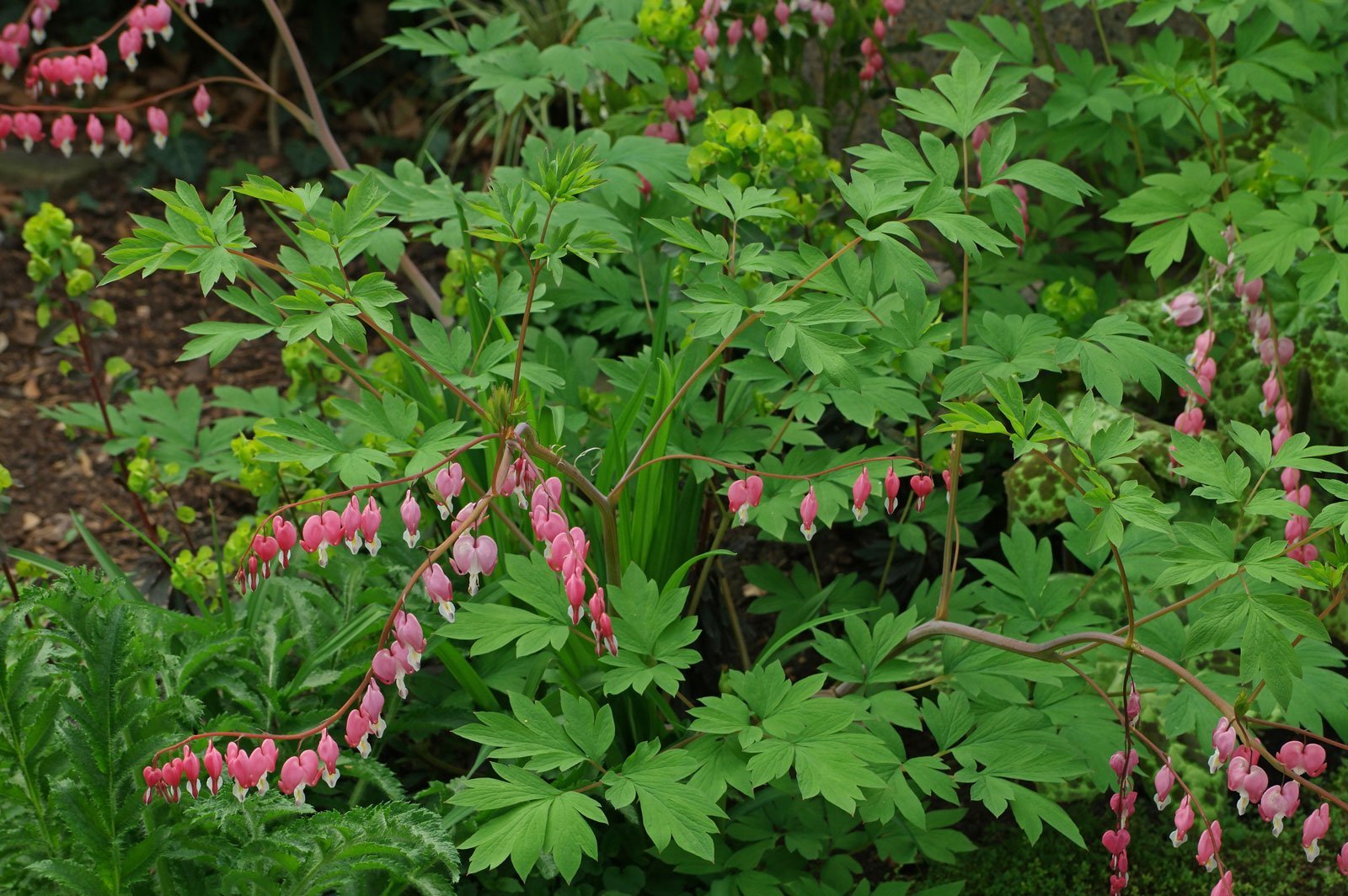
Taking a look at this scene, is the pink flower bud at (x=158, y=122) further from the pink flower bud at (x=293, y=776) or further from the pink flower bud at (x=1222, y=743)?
the pink flower bud at (x=1222, y=743)

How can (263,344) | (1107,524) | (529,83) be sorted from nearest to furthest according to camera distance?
(1107,524), (529,83), (263,344)

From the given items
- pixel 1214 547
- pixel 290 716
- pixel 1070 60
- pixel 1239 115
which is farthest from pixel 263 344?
pixel 1214 547

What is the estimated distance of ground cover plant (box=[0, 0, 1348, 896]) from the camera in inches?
75.8

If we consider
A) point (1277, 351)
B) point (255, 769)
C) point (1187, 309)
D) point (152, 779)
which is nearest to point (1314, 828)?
point (1277, 351)

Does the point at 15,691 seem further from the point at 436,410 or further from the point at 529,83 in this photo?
the point at 529,83

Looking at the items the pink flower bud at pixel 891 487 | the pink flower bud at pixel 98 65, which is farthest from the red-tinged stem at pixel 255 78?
the pink flower bud at pixel 891 487

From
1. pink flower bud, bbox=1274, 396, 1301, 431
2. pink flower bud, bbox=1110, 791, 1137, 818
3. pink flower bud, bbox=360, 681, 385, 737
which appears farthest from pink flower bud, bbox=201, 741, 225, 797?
pink flower bud, bbox=1274, 396, 1301, 431

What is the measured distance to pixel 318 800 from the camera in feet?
8.13

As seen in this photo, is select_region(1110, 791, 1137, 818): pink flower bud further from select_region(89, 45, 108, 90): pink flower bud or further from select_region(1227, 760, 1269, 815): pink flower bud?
select_region(89, 45, 108, 90): pink flower bud

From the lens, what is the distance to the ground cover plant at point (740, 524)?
1.92m

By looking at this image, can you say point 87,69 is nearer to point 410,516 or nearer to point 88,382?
point 410,516

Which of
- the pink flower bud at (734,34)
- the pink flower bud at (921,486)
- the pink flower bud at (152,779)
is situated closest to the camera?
the pink flower bud at (152,779)

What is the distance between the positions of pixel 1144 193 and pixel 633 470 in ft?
4.52

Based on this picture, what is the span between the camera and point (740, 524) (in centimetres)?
214
